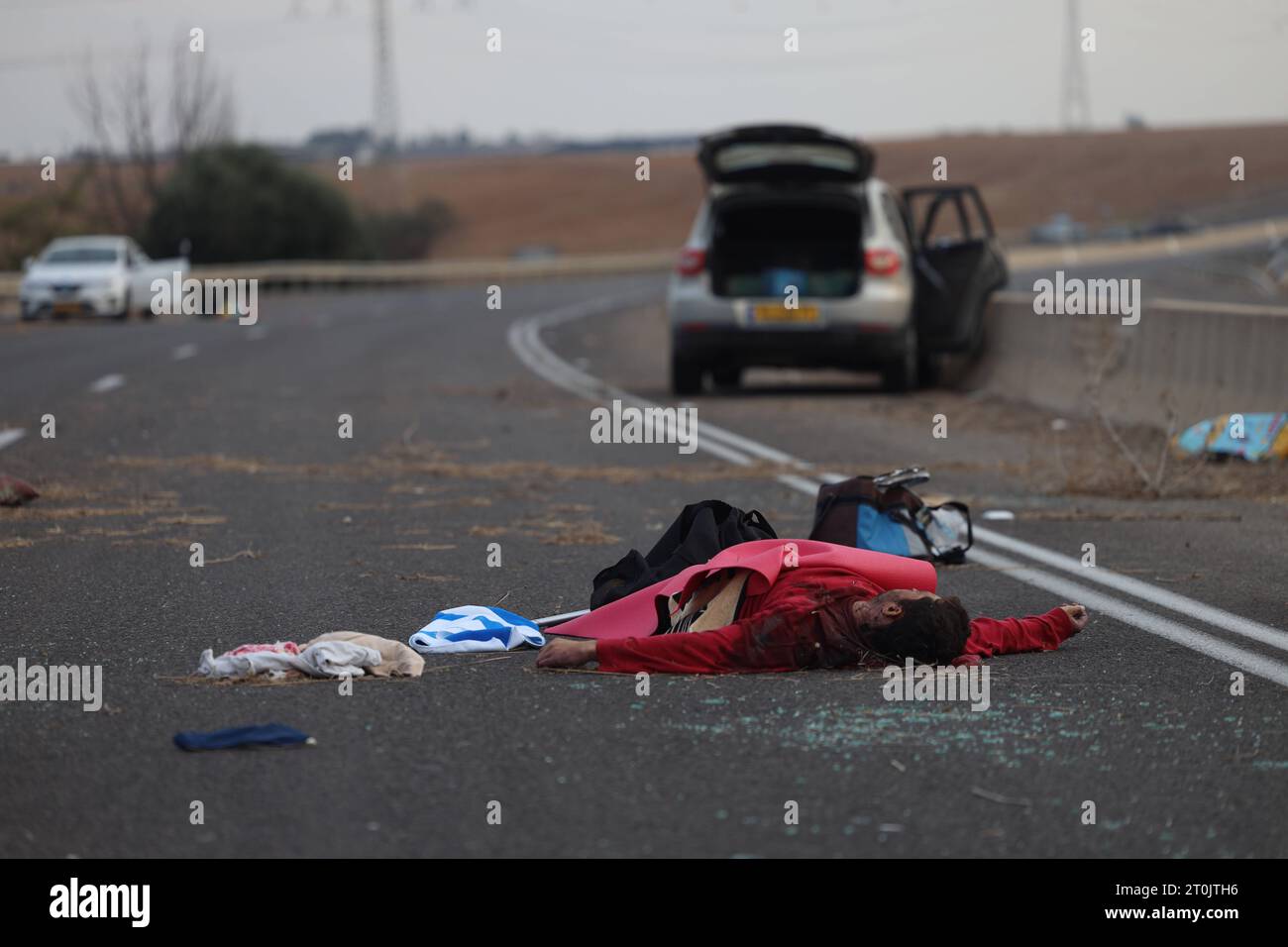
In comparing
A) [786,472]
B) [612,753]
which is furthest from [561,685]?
[786,472]

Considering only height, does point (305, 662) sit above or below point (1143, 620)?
above

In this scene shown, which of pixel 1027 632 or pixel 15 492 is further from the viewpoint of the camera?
pixel 15 492

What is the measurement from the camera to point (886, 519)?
7.94m

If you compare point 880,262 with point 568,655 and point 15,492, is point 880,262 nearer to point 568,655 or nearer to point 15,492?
point 15,492

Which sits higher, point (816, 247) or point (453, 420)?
point (816, 247)

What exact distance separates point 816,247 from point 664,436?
4947mm

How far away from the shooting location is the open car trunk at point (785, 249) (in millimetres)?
17453

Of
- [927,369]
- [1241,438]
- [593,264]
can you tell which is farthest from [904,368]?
[593,264]

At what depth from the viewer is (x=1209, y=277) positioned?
50.6 meters

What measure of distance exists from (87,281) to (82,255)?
1784 millimetres

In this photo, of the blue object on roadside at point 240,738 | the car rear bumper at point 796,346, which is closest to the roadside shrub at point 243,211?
the car rear bumper at point 796,346

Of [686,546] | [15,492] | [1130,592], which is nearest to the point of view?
[686,546]

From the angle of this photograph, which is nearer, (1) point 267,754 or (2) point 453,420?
(1) point 267,754
